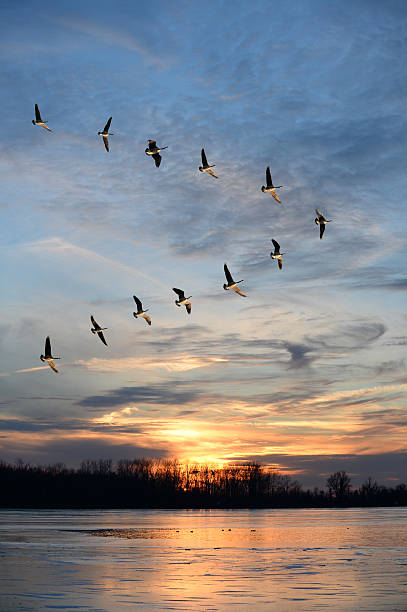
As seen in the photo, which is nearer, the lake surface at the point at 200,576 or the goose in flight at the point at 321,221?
the lake surface at the point at 200,576

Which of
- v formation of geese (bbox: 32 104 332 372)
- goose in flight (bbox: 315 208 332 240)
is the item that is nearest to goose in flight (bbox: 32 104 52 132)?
v formation of geese (bbox: 32 104 332 372)

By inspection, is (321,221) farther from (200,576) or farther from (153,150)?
(200,576)

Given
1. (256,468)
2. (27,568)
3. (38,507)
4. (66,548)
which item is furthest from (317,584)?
(256,468)

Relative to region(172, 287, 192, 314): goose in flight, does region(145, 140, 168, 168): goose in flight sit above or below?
above

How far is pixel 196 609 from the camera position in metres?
16.8

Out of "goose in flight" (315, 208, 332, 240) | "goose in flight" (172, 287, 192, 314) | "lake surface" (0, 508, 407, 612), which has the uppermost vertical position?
"goose in flight" (315, 208, 332, 240)

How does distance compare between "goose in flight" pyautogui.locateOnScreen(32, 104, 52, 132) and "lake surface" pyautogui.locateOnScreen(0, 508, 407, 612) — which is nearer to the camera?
"lake surface" pyautogui.locateOnScreen(0, 508, 407, 612)

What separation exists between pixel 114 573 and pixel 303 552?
11713mm

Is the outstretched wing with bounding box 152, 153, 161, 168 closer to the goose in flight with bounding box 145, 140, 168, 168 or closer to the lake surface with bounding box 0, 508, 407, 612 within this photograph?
the goose in flight with bounding box 145, 140, 168, 168

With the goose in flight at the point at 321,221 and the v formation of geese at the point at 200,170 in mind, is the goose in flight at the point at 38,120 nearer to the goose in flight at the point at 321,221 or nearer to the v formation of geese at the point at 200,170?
the v formation of geese at the point at 200,170

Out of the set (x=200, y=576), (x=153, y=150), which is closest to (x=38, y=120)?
(x=153, y=150)

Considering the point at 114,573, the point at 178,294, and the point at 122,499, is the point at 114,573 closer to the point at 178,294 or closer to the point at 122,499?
the point at 178,294

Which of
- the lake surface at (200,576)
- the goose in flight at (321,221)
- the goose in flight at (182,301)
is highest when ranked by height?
the goose in flight at (321,221)

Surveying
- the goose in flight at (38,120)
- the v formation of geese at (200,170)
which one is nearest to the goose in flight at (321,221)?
the v formation of geese at (200,170)
